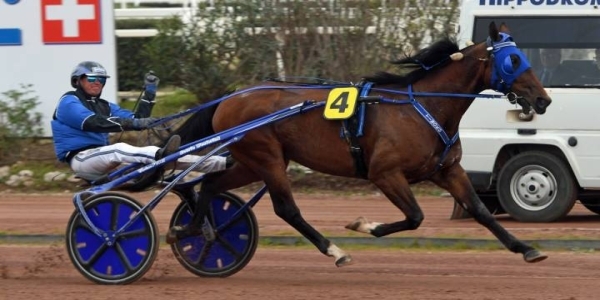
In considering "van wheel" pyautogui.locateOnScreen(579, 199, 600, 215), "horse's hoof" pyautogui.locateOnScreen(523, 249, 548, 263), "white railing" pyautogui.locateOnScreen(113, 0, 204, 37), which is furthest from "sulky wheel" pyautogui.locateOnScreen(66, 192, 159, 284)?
"white railing" pyautogui.locateOnScreen(113, 0, 204, 37)

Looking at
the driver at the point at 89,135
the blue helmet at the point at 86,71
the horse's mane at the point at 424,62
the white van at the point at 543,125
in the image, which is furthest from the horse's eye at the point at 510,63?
the white van at the point at 543,125

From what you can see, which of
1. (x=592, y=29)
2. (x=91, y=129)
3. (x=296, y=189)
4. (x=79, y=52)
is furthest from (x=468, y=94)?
(x=79, y=52)

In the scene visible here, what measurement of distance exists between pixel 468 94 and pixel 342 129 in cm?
93

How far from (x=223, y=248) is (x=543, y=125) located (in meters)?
4.24

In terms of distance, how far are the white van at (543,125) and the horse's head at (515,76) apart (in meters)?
3.08

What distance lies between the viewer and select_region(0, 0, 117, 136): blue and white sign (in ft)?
53.4

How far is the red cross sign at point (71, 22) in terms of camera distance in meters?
16.3

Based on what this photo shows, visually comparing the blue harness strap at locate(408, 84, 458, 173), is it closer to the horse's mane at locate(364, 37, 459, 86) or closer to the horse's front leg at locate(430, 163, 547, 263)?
the horse's front leg at locate(430, 163, 547, 263)

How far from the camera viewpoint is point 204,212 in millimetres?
8398

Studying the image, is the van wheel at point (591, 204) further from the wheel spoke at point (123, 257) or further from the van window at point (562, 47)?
the wheel spoke at point (123, 257)

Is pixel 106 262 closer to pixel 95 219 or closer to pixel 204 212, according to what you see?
pixel 95 219

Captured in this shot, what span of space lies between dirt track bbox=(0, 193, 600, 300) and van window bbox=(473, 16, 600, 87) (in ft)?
4.83

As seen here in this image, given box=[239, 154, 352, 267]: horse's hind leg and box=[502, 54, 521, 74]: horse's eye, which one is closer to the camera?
box=[502, 54, 521, 74]: horse's eye

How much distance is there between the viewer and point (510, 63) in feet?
25.7
